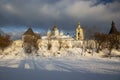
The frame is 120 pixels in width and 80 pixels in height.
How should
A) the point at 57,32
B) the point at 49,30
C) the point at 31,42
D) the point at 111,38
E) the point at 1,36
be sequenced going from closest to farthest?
1. the point at 111,38
2. the point at 1,36
3. the point at 31,42
4. the point at 57,32
5. the point at 49,30

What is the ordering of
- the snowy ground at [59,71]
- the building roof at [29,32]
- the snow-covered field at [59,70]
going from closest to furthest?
1. the snowy ground at [59,71]
2. the snow-covered field at [59,70]
3. the building roof at [29,32]

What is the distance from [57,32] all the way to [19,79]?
106618 mm

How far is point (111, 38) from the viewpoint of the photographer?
63.9 meters

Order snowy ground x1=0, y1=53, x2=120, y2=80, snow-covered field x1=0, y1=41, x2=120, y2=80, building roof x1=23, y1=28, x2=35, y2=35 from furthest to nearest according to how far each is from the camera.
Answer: building roof x1=23, y1=28, x2=35, y2=35 → snow-covered field x1=0, y1=41, x2=120, y2=80 → snowy ground x1=0, y1=53, x2=120, y2=80

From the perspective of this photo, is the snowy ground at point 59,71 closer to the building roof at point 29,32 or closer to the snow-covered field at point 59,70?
the snow-covered field at point 59,70

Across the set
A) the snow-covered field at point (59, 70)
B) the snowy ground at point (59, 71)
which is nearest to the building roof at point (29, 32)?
the snow-covered field at point (59, 70)

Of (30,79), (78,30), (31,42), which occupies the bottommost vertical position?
(30,79)

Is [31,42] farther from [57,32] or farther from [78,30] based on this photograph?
[57,32]

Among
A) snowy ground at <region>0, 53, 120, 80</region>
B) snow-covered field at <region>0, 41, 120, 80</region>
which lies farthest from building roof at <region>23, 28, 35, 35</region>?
snowy ground at <region>0, 53, 120, 80</region>

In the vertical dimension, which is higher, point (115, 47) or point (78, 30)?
point (78, 30)

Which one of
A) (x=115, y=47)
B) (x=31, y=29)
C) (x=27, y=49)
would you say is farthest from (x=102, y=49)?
(x=31, y=29)

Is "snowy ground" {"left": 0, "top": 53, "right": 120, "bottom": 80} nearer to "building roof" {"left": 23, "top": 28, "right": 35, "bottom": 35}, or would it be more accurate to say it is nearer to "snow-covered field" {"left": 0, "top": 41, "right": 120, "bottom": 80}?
"snow-covered field" {"left": 0, "top": 41, "right": 120, "bottom": 80}

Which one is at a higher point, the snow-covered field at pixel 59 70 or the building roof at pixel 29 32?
the building roof at pixel 29 32

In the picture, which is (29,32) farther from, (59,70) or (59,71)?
(59,71)
